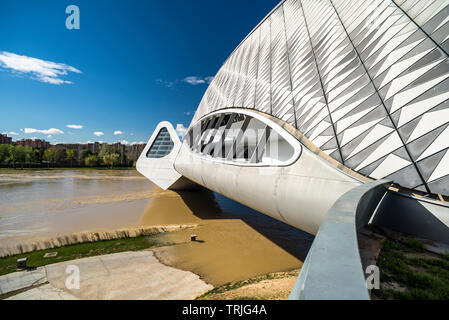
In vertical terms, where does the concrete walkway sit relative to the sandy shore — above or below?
above

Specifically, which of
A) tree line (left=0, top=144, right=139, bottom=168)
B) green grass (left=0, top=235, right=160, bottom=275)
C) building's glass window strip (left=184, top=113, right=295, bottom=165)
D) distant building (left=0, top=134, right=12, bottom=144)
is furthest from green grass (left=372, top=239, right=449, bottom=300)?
distant building (left=0, top=134, right=12, bottom=144)

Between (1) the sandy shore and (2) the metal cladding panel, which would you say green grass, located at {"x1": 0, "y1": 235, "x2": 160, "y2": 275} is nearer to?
(1) the sandy shore

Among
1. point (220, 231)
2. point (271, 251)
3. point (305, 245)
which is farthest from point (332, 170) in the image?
point (220, 231)

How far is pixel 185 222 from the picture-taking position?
53.6 feet

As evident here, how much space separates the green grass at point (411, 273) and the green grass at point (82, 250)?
1128 cm

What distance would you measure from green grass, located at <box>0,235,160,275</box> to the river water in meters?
1.54

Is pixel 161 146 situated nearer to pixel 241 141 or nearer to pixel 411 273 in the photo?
pixel 241 141

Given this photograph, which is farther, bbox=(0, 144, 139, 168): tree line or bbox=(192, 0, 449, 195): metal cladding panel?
bbox=(0, 144, 139, 168): tree line

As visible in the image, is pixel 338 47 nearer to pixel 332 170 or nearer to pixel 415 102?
pixel 415 102


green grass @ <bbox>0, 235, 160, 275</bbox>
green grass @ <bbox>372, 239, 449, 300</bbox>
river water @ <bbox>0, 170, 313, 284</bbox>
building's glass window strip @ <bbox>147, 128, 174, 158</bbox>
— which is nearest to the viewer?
green grass @ <bbox>372, 239, 449, 300</bbox>

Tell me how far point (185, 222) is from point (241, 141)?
8.34 metres

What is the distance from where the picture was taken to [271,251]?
11.1 meters

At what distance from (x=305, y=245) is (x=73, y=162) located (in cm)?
8230

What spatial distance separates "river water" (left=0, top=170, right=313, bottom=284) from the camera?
32.3 ft
